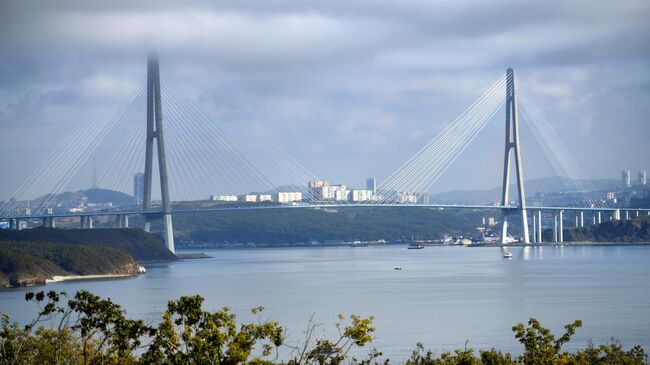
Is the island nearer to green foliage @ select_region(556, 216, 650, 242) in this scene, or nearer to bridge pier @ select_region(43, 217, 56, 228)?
bridge pier @ select_region(43, 217, 56, 228)

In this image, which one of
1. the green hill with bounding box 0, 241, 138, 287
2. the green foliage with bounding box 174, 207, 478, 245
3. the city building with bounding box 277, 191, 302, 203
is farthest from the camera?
the green foliage with bounding box 174, 207, 478, 245

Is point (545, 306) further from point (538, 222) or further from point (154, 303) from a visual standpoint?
point (538, 222)

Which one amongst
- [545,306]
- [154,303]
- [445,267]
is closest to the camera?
[545,306]

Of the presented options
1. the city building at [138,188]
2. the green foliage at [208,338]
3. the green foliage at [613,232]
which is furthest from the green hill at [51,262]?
the city building at [138,188]

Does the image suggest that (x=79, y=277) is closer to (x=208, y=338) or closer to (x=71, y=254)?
(x=71, y=254)

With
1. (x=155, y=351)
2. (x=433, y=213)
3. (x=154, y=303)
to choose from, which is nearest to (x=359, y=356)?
(x=155, y=351)

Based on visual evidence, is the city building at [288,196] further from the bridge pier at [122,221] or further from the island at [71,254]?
the island at [71,254]

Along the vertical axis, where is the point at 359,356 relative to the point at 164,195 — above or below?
below

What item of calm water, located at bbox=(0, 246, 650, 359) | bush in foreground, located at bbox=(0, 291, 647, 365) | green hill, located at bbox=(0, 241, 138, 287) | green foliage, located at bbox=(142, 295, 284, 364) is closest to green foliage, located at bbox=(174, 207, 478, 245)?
green hill, located at bbox=(0, 241, 138, 287)

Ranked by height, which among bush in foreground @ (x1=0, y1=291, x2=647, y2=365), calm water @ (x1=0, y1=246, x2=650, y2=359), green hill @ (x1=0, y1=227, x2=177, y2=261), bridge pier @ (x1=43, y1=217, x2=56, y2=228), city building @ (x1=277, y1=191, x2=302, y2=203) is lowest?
calm water @ (x1=0, y1=246, x2=650, y2=359)
